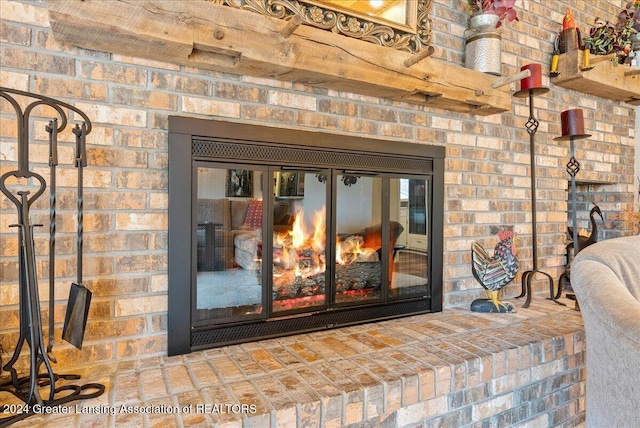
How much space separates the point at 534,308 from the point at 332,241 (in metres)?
1.32

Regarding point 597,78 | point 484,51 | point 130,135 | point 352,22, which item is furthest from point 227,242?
point 597,78

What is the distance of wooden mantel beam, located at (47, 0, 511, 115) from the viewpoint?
1.31 metres

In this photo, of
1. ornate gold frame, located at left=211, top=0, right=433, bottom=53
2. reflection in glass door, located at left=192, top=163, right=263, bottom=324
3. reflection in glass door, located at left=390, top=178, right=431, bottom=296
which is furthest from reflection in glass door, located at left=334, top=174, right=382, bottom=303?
ornate gold frame, located at left=211, top=0, right=433, bottom=53

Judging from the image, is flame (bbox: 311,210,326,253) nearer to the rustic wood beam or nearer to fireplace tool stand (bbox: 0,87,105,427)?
fireplace tool stand (bbox: 0,87,105,427)

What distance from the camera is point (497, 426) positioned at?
5.62ft

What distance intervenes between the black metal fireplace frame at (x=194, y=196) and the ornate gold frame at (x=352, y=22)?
1.51 feet

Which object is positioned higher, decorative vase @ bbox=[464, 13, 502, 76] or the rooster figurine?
decorative vase @ bbox=[464, 13, 502, 76]

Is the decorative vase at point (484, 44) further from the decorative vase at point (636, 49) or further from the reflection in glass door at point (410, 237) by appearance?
the decorative vase at point (636, 49)

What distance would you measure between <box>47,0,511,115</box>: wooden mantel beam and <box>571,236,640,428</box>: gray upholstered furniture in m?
1.06

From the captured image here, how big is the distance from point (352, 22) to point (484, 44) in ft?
2.77

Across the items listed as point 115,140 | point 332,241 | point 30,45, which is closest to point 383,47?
point 332,241

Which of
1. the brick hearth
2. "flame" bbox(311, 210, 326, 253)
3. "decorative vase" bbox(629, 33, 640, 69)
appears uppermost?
"decorative vase" bbox(629, 33, 640, 69)

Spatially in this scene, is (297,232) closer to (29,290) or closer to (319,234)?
(319,234)

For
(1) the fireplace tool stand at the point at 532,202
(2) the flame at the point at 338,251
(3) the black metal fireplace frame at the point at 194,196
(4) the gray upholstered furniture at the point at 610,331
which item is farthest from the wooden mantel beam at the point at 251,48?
(4) the gray upholstered furniture at the point at 610,331
